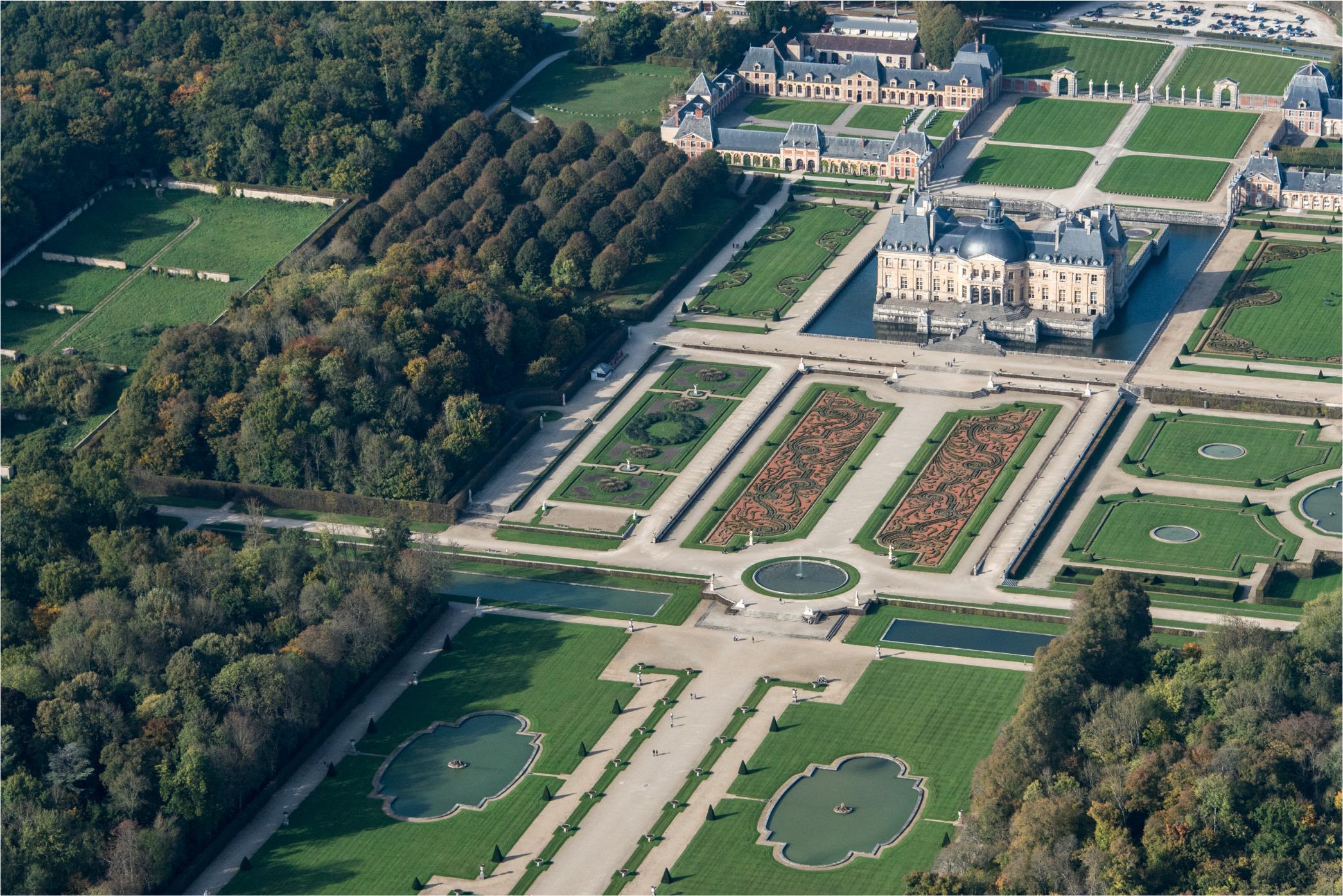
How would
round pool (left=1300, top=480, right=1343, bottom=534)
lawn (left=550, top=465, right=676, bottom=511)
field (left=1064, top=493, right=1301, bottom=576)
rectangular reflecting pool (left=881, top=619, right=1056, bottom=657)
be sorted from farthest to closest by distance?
lawn (left=550, top=465, right=676, bottom=511) → round pool (left=1300, top=480, right=1343, bottom=534) → field (left=1064, top=493, right=1301, bottom=576) → rectangular reflecting pool (left=881, top=619, right=1056, bottom=657)

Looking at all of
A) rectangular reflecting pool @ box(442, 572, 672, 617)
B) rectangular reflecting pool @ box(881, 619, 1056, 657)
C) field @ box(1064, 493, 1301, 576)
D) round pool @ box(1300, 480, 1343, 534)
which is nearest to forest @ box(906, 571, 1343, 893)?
rectangular reflecting pool @ box(881, 619, 1056, 657)

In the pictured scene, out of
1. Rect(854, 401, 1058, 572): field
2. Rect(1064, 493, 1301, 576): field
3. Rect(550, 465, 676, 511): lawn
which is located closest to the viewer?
Rect(1064, 493, 1301, 576): field

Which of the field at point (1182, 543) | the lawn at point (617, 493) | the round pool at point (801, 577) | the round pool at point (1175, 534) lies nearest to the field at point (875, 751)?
the round pool at point (801, 577)

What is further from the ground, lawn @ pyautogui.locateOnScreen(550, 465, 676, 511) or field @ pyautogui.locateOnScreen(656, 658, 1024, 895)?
field @ pyautogui.locateOnScreen(656, 658, 1024, 895)

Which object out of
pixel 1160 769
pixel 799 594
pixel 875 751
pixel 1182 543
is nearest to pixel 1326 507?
pixel 1182 543

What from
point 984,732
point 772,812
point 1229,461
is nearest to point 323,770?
point 772,812

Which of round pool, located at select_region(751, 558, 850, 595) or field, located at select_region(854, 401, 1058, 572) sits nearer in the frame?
round pool, located at select_region(751, 558, 850, 595)

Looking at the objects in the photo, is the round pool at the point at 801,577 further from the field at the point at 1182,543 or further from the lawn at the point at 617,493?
the field at the point at 1182,543

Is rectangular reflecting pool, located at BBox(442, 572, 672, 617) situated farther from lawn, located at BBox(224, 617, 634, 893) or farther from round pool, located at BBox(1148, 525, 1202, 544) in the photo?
round pool, located at BBox(1148, 525, 1202, 544)
